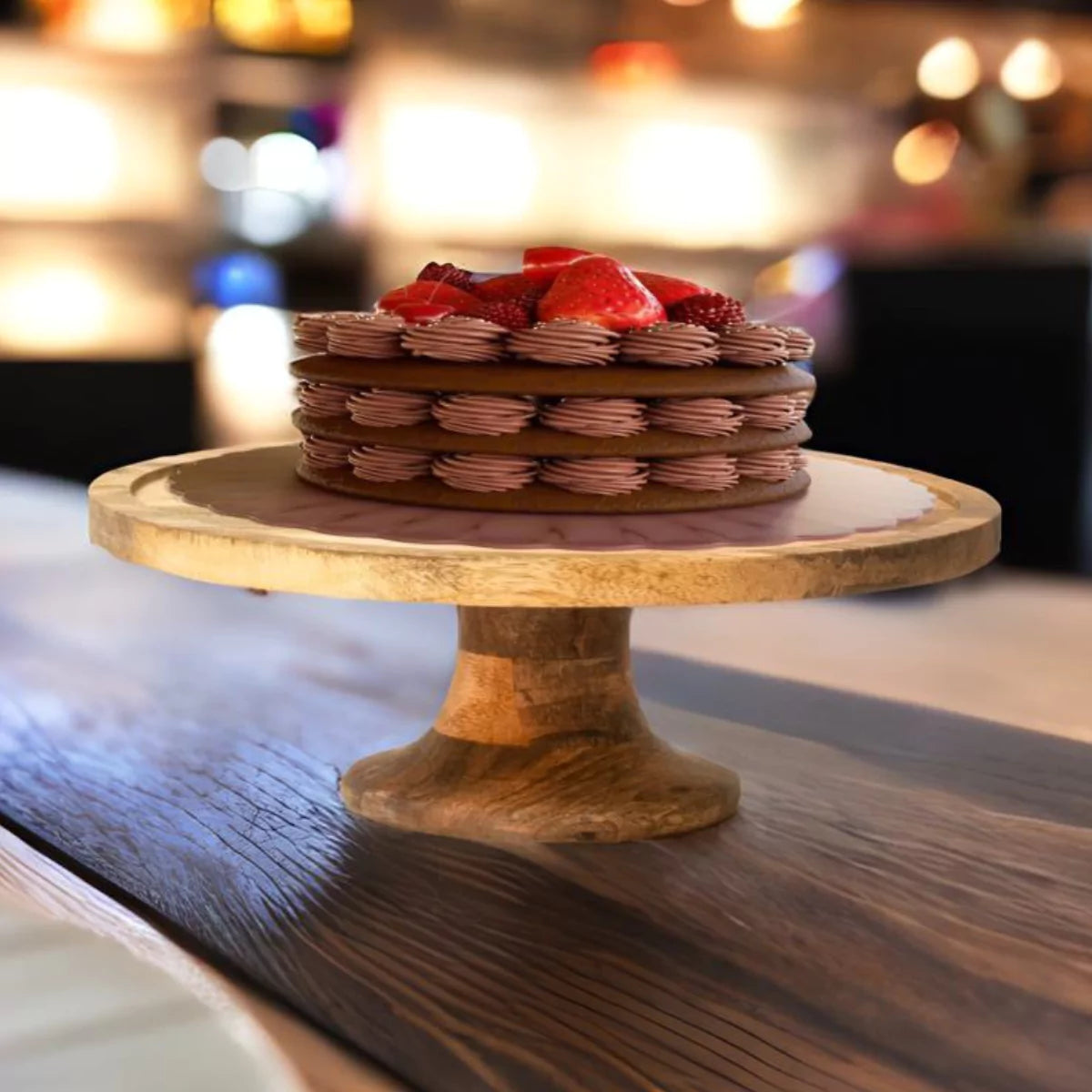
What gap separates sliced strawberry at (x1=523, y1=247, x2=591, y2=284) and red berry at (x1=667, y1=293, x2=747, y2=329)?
4.8 inches

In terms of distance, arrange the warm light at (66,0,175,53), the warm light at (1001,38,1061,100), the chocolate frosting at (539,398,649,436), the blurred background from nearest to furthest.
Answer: the chocolate frosting at (539,398,649,436) < the blurred background < the warm light at (66,0,175,53) < the warm light at (1001,38,1061,100)

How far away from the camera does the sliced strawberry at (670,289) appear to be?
143 centimetres

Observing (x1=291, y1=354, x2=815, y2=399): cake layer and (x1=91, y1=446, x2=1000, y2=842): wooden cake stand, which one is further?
(x1=291, y1=354, x2=815, y2=399): cake layer

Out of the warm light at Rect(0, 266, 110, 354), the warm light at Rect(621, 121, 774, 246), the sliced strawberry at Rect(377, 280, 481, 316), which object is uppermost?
the warm light at Rect(621, 121, 774, 246)

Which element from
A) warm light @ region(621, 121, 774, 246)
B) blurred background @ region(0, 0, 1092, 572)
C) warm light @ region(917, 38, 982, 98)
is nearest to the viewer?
blurred background @ region(0, 0, 1092, 572)

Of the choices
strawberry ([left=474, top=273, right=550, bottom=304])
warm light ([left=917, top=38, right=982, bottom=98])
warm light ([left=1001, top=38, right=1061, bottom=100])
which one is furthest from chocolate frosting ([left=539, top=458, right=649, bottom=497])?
warm light ([left=1001, top=38, right=1061, bottom=100])

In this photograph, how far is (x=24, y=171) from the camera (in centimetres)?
495

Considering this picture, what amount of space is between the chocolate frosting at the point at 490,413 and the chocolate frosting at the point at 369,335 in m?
0.09

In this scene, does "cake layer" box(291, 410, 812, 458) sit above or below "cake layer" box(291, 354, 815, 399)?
below

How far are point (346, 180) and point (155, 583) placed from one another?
313 cm

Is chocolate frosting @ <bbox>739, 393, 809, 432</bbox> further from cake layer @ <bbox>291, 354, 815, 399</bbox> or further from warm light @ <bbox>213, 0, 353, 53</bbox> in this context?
warm light @ <bbox>213, 0, 353, 53</bbox>

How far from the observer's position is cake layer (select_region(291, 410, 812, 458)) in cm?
123

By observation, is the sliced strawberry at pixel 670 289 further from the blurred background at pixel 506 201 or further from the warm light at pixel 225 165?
the warm light at pixel 225 165

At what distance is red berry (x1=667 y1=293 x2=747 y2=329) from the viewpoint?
1.38m
